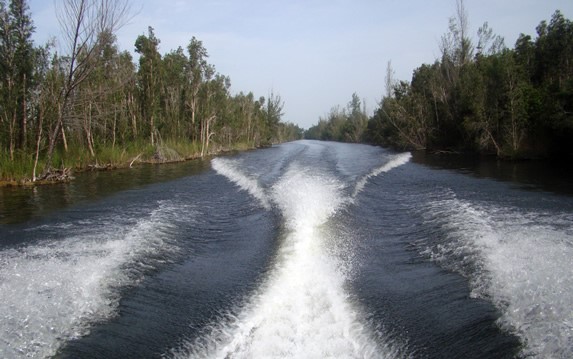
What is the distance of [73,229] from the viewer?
9.72m

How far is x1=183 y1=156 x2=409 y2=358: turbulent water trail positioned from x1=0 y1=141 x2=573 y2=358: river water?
0.08 ft

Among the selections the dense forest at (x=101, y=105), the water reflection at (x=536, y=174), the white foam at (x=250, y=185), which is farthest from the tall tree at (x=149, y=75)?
the water reflection at (x=536, y=174)

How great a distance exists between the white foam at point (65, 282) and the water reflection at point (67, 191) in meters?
4.35

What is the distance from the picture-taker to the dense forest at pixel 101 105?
63.2 ft

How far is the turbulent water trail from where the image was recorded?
4438 mm

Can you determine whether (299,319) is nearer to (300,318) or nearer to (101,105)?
(300,318)

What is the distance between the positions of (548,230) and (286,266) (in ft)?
18.0

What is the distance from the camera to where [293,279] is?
20.8ft

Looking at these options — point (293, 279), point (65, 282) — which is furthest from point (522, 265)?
point (65, 282)

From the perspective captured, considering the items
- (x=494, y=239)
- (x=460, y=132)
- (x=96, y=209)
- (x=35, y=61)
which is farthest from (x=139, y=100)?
(x=494, y=239)

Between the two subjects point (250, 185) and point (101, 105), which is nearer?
point (250, 185)

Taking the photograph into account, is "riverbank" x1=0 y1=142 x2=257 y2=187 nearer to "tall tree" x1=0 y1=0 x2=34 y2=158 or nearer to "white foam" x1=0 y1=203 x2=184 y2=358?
"tall tree" x1=0 y1=0 x2=34 y2=158

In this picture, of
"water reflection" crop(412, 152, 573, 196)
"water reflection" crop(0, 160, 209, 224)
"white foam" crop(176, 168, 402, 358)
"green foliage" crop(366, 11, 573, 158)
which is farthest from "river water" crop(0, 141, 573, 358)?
"green foliage" crop(366, 11, 573, 158)

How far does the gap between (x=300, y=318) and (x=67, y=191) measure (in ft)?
47.8
